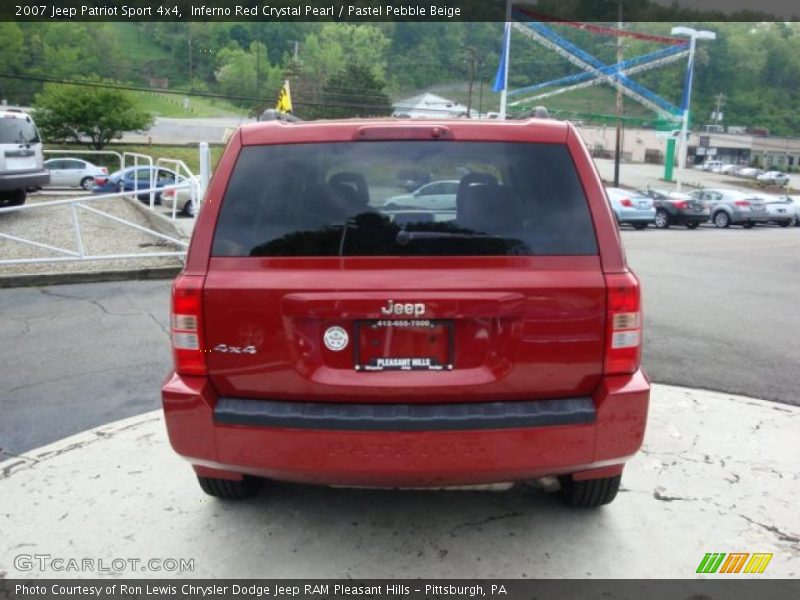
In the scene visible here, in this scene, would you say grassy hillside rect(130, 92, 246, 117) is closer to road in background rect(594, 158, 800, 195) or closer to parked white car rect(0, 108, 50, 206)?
road in background rect(594, 158, 800, 195)

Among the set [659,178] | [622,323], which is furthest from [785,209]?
[659,178]

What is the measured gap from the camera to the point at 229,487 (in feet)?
11.4

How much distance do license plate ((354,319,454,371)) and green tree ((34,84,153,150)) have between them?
58245mm

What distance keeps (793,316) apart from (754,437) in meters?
4.57

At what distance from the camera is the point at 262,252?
2.85 meters


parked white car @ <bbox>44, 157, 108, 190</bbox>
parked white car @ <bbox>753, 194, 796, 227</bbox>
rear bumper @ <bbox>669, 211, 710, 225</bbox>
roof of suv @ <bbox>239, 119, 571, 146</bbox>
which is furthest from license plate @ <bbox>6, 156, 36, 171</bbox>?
parked white car @ <bbox>753, 194, 796, 227</bbox>

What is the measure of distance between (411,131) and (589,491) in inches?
73.6

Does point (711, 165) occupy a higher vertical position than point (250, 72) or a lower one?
lower

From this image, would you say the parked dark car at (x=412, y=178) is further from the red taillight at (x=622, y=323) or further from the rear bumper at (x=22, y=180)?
the rear bumper at (x=22, y=180)

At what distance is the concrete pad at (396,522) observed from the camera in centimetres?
306

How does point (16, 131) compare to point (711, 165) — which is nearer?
point (16, 131)

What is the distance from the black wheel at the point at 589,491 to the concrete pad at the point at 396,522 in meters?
0.08

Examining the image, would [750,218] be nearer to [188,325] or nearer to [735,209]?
[735,209]

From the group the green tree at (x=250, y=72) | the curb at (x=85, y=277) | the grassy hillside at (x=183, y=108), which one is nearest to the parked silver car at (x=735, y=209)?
the curb at (x=85, y=277)
